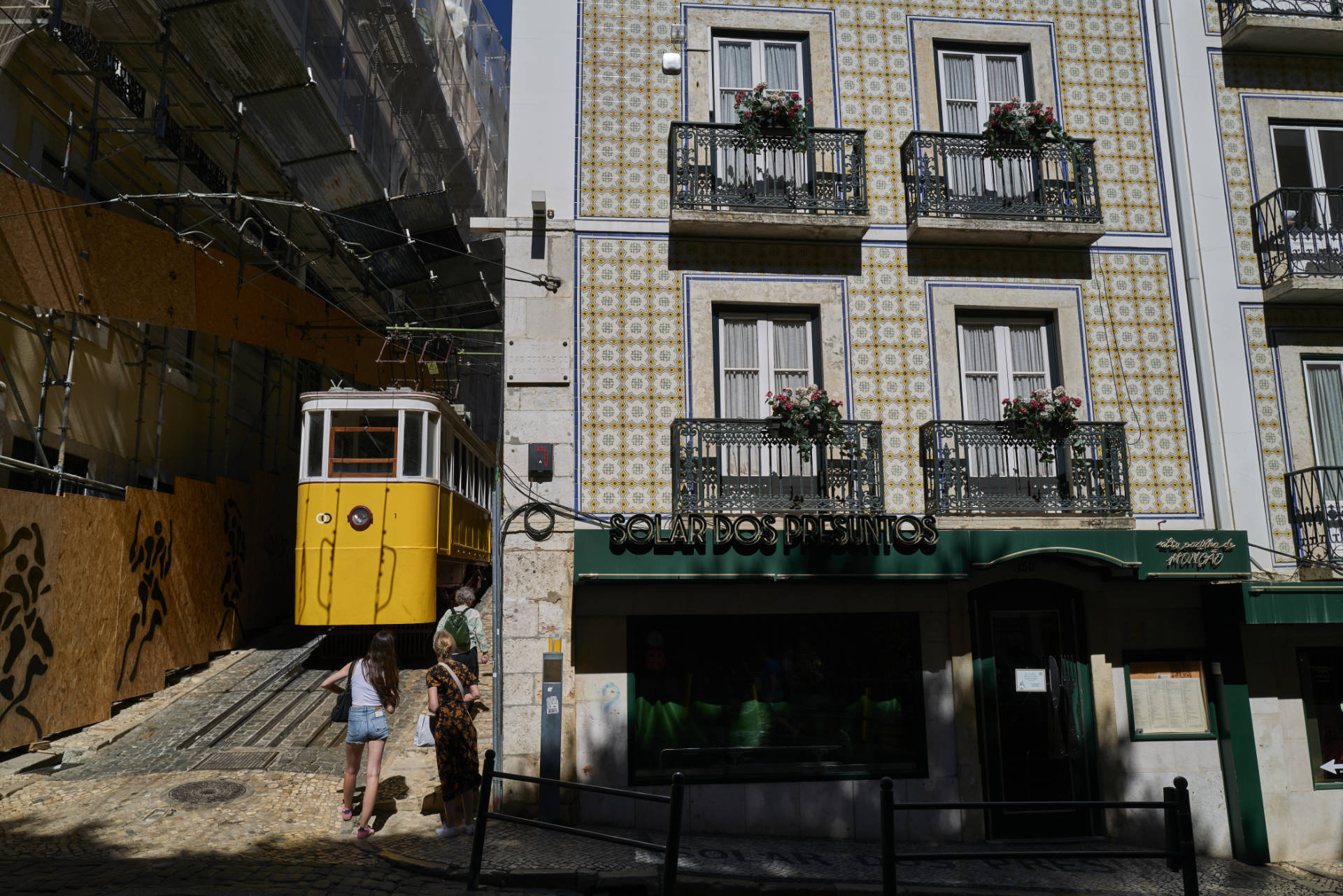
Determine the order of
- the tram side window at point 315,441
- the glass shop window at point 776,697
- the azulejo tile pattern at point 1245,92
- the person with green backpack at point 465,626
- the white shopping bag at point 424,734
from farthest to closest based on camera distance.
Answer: the tram side window at point 315,441, the azulejo tile pattern at point 1245,92, the person with green backpack at point 465,626, the glass shop window at point 776,697, the white shopping bag at point 424,734

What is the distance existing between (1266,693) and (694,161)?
29.0 feet

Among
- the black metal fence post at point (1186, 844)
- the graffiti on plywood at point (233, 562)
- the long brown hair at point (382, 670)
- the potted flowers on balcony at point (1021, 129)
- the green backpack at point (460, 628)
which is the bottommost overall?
the black metal fence post at point (1186, 844)

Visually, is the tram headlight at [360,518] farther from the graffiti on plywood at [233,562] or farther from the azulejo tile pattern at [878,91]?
the azulejo tile pattern at [878,91]

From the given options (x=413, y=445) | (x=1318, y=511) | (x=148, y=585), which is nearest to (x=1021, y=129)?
(x=1318, y=511)

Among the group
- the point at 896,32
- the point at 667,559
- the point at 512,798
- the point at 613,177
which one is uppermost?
the point at 896,32

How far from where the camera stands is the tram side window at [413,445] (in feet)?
40.3

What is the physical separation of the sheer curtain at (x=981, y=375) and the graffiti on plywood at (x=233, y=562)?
11317 millimetres

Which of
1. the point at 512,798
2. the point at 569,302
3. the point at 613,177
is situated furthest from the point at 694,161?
the point at 512,798

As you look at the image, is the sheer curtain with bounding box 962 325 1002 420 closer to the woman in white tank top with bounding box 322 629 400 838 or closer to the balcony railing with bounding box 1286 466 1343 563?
the balcony railing with bounding box 1286 466 1343 563

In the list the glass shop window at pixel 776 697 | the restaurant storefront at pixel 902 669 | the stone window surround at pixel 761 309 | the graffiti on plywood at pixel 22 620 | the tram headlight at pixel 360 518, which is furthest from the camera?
the tram headlight at pixel 360 518

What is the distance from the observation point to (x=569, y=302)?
34.9 feet

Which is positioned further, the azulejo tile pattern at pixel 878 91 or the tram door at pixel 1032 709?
the azulejo tile pattern at pixel 878 91

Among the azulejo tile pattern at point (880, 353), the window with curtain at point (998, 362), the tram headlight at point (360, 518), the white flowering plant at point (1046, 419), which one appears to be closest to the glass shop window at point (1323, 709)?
the azulejo tile pattern at point (880, 353)

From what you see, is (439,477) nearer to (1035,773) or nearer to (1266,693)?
(1035,773)
